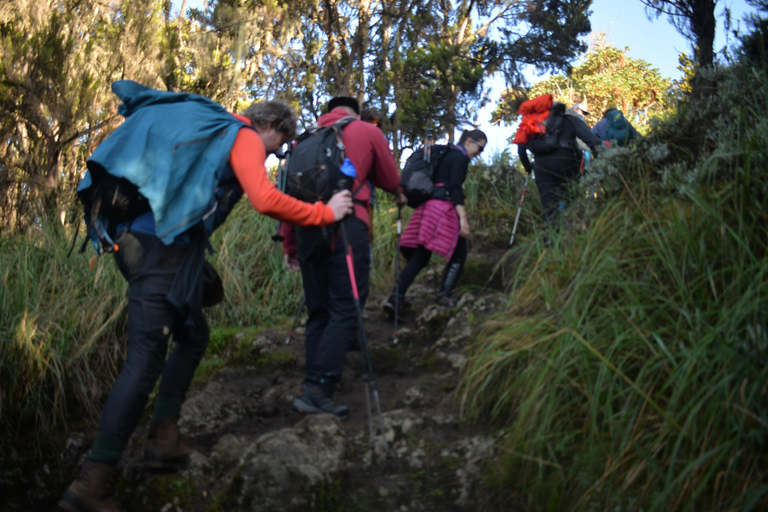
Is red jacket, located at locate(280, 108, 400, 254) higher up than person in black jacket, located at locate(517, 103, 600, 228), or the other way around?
person in black jacket, located at locate(517, 103, 600, 228)

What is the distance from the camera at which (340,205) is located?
3.58 m

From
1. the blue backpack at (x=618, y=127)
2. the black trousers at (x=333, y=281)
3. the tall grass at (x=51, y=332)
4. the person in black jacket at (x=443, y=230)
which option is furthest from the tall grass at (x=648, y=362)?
the blue backpack at (x=618, y=127)

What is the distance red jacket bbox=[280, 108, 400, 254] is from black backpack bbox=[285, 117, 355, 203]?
0.08m

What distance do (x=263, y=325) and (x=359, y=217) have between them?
8.43 feet

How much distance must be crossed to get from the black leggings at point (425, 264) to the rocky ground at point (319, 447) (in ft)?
3.15

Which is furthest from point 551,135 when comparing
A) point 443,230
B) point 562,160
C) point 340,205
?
point 340,205

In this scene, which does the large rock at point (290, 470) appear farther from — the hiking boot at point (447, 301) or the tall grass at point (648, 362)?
the hiking boot at point (447, 301)

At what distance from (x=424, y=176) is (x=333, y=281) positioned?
2.33 meters

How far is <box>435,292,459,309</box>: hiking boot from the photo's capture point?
20.6 feet

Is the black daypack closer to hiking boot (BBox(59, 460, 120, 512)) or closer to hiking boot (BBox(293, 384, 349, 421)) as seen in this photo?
hiking boot (BBox(59, 460, 120, 512))

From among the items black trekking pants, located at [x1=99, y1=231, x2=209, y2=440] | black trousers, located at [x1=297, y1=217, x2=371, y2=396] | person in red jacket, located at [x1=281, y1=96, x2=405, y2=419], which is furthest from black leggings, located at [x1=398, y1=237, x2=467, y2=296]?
black trekking pants, located at [x1=99, y1=231, x2=209, y2=440]

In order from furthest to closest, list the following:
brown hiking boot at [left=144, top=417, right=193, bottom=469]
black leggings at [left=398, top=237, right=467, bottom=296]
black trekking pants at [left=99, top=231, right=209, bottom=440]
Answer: black leggings at [left=398, top=237, right=467, bottom=296] < brown hiking boot at [left=144, top=417, right=193, bottom=469] < black trekking pants at [left=99, top=231, right=209, bottom=440]

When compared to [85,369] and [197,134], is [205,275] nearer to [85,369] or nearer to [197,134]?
[197,134]

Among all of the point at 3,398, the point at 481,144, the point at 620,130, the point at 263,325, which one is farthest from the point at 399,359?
the point at 620,130
